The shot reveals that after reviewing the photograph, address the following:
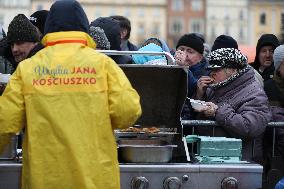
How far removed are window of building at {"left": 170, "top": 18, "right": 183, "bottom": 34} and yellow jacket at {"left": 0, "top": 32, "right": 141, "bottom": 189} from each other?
11396cm

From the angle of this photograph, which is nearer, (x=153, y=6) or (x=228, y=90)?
(x=228, y=90)

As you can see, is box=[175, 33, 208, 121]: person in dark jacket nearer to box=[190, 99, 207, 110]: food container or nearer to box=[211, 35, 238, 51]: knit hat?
box=[211, 35, 238, 51]: knit hat

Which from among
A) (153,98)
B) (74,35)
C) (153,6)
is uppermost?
(153,6)

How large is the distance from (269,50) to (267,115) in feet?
8.85

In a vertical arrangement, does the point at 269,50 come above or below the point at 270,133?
above

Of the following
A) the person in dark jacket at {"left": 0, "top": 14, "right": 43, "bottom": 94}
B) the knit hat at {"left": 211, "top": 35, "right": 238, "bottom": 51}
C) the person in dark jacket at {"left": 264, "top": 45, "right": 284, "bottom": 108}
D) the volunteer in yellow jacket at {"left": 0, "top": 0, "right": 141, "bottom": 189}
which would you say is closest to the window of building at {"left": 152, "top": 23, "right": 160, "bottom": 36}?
the knit hat at {"left": 211, "top": 35, "right": 238, "bottom": 51}

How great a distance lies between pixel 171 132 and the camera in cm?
584

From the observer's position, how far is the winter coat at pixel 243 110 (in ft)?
19.1

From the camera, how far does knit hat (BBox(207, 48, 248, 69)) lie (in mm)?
6141

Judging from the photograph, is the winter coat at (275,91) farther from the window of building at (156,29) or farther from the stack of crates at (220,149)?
the window of building at (156,29)

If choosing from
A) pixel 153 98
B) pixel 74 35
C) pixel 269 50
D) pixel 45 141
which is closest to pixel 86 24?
pixel 74 35

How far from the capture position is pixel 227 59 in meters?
6.14

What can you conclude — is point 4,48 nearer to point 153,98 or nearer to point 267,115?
point 153,98

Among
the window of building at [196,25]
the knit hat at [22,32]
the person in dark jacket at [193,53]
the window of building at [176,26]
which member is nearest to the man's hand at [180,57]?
the person in dark jacket at [193,53]
